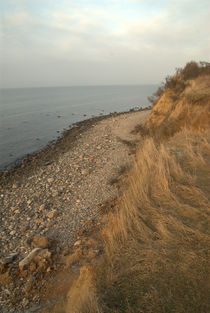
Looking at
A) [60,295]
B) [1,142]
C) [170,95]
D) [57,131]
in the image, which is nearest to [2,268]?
[60,295]

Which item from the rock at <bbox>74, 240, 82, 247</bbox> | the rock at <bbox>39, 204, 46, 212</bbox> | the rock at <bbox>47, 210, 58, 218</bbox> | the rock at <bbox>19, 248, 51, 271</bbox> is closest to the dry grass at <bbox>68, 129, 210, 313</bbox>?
the rock at <bbox>74, 240, 82, 247</bbox>

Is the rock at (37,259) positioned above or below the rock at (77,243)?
below

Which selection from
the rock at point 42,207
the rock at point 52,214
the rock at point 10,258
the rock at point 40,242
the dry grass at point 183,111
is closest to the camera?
the rock at point 10,258

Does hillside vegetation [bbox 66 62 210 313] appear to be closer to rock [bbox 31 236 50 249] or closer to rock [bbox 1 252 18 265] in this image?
rock [bbox 31 236 50 249]

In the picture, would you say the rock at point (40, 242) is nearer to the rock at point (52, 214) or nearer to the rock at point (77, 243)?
the rock at point (77, 243)

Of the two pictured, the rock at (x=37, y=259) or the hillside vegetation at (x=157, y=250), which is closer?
the hillside vegetation at (x=157, y=250)

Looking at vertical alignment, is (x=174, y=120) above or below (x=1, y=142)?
above

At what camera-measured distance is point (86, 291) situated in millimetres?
2395

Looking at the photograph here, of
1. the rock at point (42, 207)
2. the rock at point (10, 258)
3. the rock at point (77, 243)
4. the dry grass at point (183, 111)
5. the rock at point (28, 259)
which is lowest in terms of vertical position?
the rock at point (10, 258)

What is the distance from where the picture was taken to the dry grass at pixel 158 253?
94.0 inches

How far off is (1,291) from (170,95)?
11404 millimetres

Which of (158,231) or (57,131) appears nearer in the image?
(158,231)

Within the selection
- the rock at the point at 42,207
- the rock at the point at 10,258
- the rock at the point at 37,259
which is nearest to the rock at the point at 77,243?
the rock at the point at 37,259

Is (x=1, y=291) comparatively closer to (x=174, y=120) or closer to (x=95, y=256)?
(x=95, y=256)
